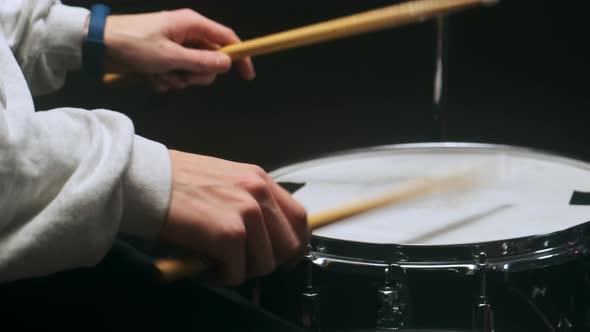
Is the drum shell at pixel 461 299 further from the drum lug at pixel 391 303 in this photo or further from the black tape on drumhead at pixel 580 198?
the black tape on drumhead at pixel 580 198

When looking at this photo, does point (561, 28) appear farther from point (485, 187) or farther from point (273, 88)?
point (485, 187)

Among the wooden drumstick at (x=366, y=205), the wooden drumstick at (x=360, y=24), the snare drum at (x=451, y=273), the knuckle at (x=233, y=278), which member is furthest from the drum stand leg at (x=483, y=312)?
the wooden drumstick at (x=360, y=24)

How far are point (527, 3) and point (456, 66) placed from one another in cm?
19

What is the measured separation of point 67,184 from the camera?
2.19 ft

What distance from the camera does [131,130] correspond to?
0.70 metres

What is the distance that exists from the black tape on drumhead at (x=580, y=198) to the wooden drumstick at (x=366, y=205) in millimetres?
124

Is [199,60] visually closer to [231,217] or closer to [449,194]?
[449,194]

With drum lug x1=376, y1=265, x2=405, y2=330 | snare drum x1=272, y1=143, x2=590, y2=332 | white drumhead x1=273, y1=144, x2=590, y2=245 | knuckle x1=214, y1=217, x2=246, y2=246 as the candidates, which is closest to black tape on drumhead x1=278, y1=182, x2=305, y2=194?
white drumhead x1=273, y1=144, x2=590, y2=245

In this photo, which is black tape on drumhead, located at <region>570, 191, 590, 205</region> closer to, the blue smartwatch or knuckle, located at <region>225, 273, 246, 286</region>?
knuckle, located at <region>225, 273, 246, 286</region>

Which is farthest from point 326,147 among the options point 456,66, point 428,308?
point 428,308

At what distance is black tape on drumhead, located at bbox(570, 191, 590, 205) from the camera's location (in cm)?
99

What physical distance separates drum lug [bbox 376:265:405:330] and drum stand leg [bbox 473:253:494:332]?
0.23 ft

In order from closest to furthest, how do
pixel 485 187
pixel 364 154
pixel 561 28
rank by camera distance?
pixel 485 187
pixel 364 154
pixel 561 28

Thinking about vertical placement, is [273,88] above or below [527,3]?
below
